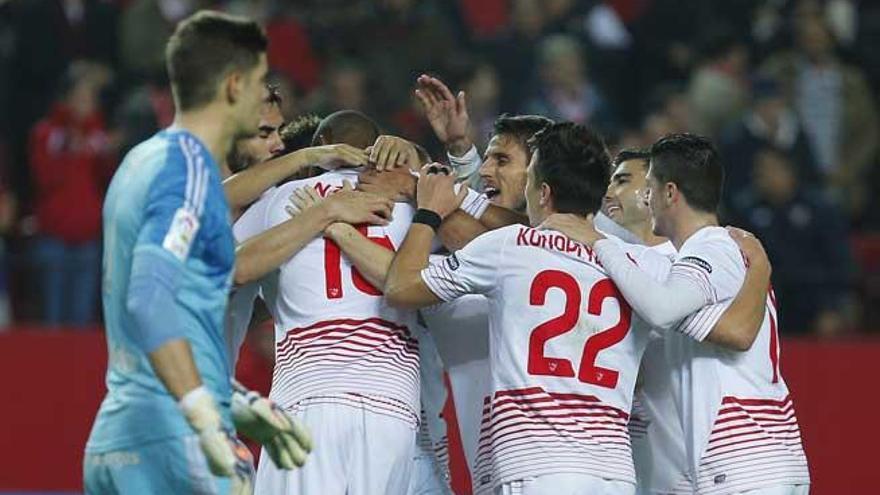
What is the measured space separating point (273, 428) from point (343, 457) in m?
1.45

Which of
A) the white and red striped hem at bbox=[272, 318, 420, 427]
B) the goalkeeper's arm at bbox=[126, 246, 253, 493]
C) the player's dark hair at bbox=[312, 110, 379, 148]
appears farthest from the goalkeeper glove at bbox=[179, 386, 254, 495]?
the player's dark hair at bbox=[312, 110, 379, 148]

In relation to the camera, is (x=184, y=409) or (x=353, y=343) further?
(x=353, y=343)

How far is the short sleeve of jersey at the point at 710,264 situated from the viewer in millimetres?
6914

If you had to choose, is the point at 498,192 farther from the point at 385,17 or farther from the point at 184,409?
the point at 385,17

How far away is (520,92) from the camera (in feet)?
46.8

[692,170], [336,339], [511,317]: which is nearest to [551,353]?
[511,317]

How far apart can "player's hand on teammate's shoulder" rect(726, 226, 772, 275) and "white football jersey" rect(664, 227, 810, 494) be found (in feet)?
0.19

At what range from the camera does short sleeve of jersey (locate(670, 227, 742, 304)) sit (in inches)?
272

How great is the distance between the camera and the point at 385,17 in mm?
14375

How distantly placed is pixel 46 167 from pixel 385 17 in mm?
2933

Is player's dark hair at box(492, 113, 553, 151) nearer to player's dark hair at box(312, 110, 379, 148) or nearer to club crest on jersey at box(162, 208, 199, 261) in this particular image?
player's dark hair at box(312, 110, 379, 148)

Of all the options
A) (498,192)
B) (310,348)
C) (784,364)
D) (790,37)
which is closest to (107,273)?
(310,348)

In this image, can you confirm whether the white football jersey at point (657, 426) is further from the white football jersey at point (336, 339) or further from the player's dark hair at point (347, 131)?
the player's dark hair at point (347, 131)

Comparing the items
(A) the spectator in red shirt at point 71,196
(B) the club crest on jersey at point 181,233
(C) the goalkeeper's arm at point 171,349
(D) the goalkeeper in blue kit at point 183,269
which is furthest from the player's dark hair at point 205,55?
(A) the spectator in red shirt at point 71,196
